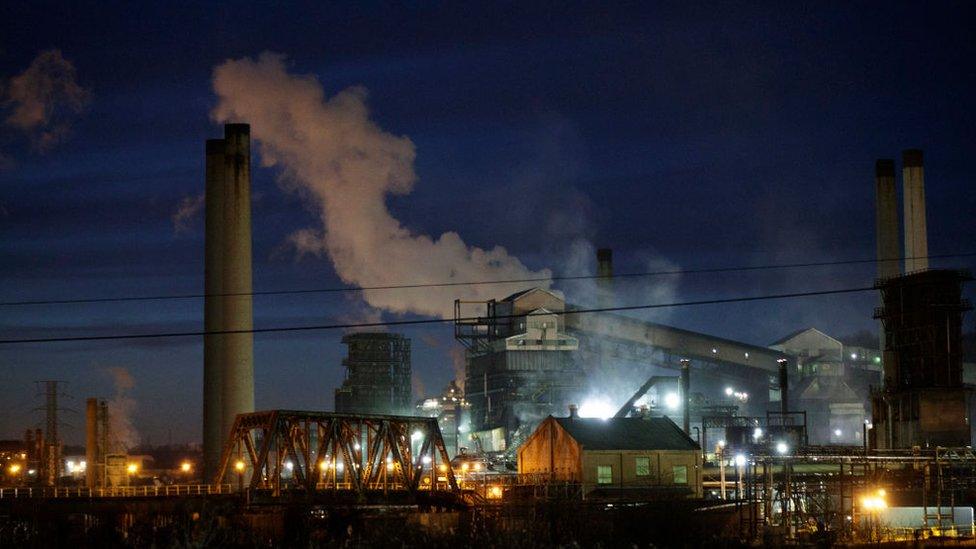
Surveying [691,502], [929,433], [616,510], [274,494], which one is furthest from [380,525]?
[929,433]

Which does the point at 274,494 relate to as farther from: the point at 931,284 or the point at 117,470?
the point at 931,284

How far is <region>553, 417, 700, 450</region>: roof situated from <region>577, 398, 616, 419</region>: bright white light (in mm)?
23953

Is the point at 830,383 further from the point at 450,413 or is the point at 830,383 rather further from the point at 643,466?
the point at 643,466

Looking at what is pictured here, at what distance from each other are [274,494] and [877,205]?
53.3 m

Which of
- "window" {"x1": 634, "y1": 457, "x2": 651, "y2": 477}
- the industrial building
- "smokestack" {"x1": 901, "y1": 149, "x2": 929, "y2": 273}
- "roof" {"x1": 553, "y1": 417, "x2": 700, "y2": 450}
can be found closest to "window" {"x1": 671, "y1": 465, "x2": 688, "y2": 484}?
"roof" {"x1": 553, "y1": 417, "x2": 700, "y2": 450}

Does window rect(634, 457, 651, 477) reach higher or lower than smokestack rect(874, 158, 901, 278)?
lower

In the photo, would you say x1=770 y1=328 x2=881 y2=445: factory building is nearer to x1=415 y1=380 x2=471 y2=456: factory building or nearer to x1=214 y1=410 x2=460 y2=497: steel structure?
x1=415 y1=380 x2=471 y2=456: factory building

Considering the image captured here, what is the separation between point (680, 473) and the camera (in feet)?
204

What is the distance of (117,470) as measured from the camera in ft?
260

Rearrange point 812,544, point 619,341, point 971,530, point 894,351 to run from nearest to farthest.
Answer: point 812,544, point 971,530, point 894,351, point 619,341

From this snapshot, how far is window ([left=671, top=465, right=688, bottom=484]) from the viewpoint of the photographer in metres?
61.8

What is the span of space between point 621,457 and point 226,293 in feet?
76.6

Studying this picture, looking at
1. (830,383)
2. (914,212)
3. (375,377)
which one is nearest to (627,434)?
(914,212)

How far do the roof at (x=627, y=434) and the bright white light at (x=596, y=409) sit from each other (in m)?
24.0
